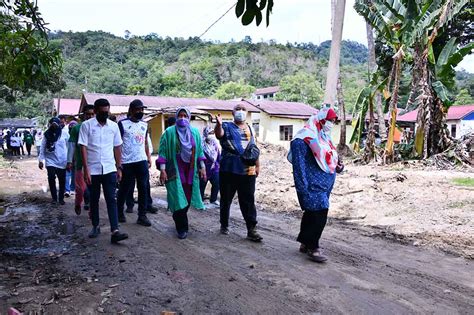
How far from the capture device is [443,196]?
9195 mm

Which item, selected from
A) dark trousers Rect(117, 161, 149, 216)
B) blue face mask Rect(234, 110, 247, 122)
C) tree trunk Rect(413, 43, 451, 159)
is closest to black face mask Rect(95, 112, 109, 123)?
dark trousers Rect(117, 161, 149, 216)

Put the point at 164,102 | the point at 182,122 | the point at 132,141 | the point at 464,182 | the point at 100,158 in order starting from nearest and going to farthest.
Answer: the point at 100,158, the point at 182,122, the point at 132,141, the point at 464,182, the point at 164,102

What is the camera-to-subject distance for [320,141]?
16.1ft

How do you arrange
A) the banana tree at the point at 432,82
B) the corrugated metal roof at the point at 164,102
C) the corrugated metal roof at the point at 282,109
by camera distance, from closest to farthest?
the banana tree at the point at 432,82 → the corrugated metal roof at the point at 164,102 → the corrugated metal roof at the point at 282,109

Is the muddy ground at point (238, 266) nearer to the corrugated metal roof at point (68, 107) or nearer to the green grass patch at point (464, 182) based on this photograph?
the green grass patch at point (464, 182)

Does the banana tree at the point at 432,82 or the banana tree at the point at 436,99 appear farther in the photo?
the banana tree at the point at 436,99

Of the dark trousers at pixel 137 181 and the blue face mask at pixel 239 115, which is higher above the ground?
the blue face mask at pixel 239 115

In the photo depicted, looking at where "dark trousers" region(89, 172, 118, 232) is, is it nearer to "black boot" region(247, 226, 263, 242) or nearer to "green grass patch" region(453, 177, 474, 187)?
"black boot" region(247, 226, 263, 242)

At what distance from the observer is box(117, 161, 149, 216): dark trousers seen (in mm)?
6570

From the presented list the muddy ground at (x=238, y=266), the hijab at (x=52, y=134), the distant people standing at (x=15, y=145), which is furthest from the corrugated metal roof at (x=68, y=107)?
the muddy ground at (x=238, y=266)

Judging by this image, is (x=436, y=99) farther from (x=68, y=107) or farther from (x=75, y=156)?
(x=68, y=107)

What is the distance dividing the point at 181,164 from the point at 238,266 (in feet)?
6.21

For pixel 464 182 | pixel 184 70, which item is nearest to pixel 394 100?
pixel 464 182

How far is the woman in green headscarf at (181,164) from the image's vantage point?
5.89 m
